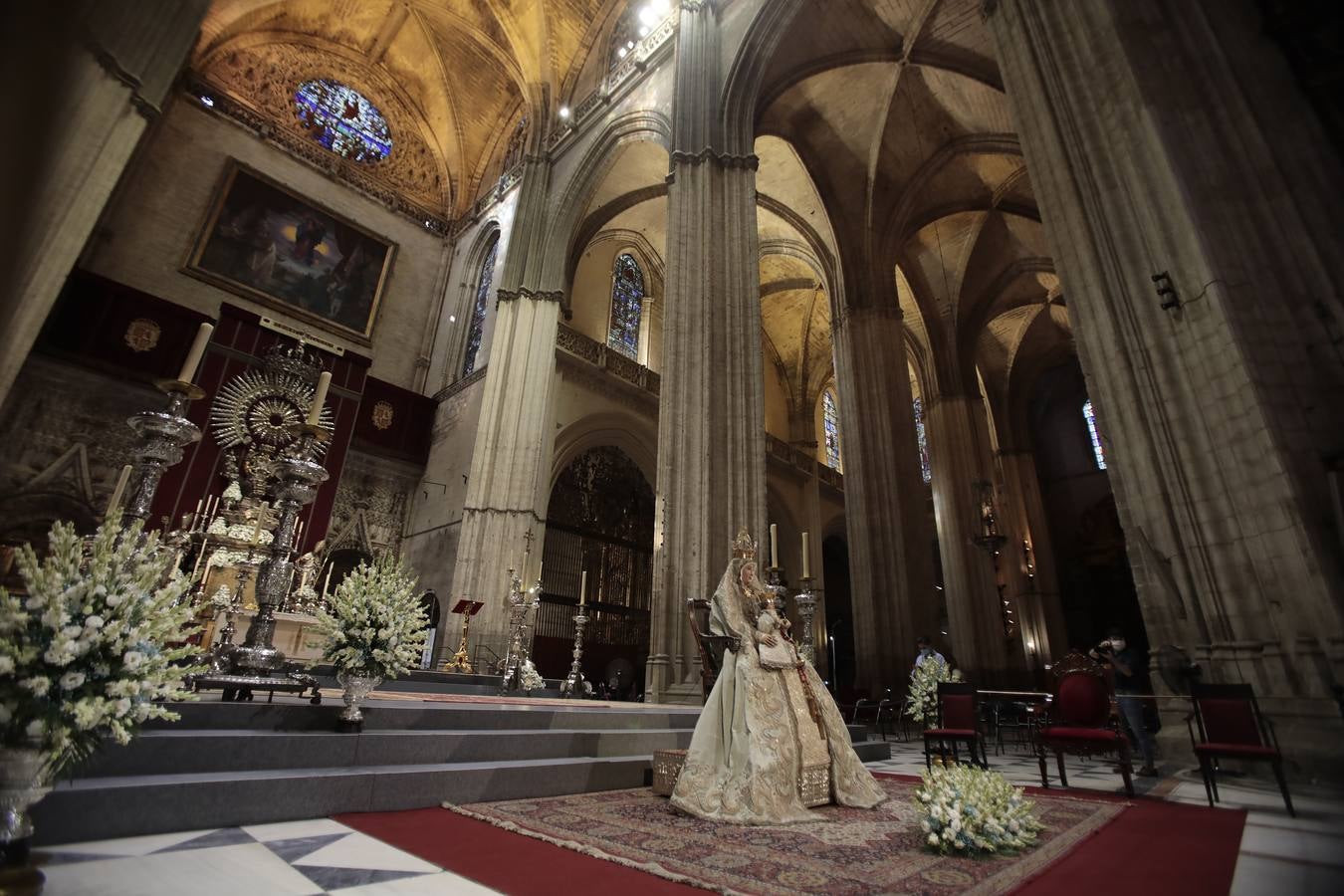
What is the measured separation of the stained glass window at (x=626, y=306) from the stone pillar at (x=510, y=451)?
2.72m

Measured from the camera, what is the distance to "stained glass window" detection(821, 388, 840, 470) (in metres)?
20.2

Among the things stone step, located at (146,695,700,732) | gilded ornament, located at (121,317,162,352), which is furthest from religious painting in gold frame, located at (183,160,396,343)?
stone step, located at (146,695,700,732)

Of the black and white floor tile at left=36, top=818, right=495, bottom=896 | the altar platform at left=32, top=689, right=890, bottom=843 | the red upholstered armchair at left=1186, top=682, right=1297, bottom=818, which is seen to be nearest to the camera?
the black and white floor tile at left=36, top=818, right=495, bottom=896

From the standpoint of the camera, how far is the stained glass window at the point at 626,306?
15023mm

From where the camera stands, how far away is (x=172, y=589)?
6.16 feet

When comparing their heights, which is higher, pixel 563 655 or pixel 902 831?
pixel 563 655

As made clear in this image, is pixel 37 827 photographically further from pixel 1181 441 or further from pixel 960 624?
pixel 960 624

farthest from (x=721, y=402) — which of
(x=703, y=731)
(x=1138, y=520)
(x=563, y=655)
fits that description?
(x=563, y=655)

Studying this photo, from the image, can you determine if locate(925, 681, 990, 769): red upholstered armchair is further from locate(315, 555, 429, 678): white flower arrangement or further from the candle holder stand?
the candle holder stand

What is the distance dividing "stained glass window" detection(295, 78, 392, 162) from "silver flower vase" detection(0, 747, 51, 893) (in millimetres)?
17491

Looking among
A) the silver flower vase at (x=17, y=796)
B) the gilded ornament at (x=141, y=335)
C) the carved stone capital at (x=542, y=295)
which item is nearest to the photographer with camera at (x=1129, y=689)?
the silver flower vase at (x=17, y=796)

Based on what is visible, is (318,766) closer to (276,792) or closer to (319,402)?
(276,792)

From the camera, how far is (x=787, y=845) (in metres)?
2.33

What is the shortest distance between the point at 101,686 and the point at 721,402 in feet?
21.7
